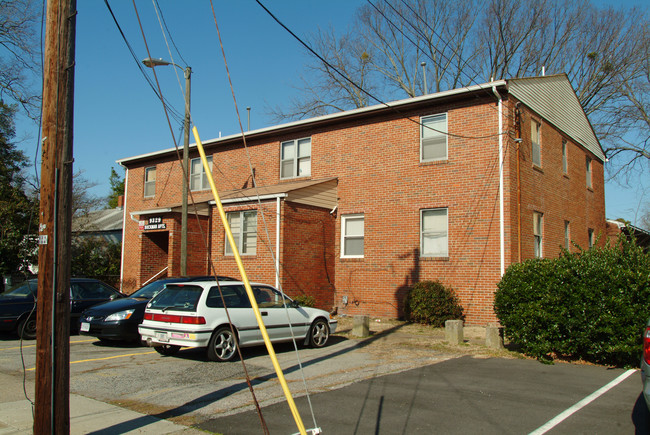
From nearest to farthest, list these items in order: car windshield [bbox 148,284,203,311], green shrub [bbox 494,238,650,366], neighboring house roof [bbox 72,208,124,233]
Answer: green shrub [bbox 494,238,650,366], car windshield [bbox 148,284,203,311], neighboring house roof [bbox 72,208,124,233]

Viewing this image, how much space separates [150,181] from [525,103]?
1704cm

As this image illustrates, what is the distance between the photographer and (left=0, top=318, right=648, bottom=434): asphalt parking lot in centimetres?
618

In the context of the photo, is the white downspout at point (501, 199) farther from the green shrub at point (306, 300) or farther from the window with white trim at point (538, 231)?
the green shrub at point (306, 300)

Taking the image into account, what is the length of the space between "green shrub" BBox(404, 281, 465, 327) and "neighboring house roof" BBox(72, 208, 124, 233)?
66.1 feet

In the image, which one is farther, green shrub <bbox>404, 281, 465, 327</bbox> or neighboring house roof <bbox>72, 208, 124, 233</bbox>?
neighboring house roof <bbox>72, 208, 124, 233</bbox>

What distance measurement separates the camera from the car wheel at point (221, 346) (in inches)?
374

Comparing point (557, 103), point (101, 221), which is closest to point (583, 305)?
point (557, 103)

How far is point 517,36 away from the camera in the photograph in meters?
32.8

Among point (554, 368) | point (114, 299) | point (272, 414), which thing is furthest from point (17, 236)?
point (554, 368)

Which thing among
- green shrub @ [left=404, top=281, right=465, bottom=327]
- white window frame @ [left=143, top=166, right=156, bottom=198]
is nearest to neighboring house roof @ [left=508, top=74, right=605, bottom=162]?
green shrub @ [left=404, top=281, right=465, bottom=327]

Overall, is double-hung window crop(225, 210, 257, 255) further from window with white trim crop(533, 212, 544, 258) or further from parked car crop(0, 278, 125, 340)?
window with white trim crop(533, 212, 544, 258)

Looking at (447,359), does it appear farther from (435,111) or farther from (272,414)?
(435,111)

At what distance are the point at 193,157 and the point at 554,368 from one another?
1775cm

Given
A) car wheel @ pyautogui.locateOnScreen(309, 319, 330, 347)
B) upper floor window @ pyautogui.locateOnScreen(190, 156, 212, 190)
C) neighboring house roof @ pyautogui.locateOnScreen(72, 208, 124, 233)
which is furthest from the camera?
neighboring house roof @ pyautogui.locateOnScreen(72, 208, 124, 233)
